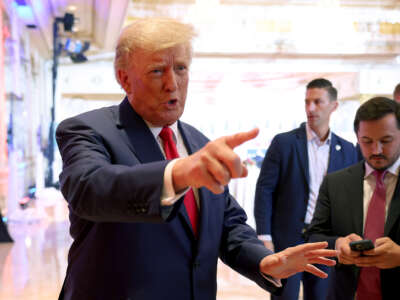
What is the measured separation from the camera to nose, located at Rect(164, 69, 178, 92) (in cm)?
127

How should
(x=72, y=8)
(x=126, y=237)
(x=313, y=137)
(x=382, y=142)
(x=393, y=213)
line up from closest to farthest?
1. (x=126, y=237)
2. (x=393, y=213)
3. (x=382, y=142)
4. (x=313, y=137)
5. (x=72, y=8)

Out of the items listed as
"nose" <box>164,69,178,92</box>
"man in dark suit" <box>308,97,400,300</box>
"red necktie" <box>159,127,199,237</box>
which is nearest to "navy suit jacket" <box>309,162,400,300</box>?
"man in dark suit" <box>308,97,400,300</box>

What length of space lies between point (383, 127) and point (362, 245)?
558 mm

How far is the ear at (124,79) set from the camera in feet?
4.51

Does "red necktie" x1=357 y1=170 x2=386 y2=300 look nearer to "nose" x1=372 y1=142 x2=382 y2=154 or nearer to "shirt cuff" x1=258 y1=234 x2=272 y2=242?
"nose" x1=372 y1=142 x2=382 y2=154

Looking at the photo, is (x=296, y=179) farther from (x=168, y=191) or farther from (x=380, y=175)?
(x=168, y=191)

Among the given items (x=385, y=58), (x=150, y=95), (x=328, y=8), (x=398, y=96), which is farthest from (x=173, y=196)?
(x=385, y=58)

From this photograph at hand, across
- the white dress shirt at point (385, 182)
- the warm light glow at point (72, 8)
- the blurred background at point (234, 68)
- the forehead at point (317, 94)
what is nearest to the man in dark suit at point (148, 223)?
the white dress shirt at point (385, 182)

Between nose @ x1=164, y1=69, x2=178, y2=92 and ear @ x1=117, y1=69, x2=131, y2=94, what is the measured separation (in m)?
0.14

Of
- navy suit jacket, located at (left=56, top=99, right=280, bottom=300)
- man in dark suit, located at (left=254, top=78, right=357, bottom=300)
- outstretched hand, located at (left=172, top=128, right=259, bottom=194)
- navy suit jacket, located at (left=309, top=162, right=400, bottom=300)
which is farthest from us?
man in dark suit, located at (left=254, top=78, right=357, bottom=300)

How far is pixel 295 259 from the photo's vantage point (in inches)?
51.3

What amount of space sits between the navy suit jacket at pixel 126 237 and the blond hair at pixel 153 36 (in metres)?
0.17

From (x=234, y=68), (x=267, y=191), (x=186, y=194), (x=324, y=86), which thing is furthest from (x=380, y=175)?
(x=234, y=68)

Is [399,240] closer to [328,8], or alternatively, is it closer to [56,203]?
[328,8]
